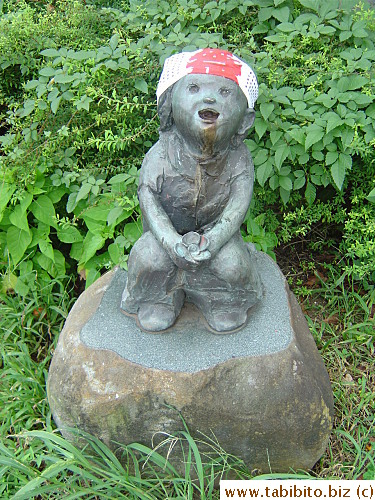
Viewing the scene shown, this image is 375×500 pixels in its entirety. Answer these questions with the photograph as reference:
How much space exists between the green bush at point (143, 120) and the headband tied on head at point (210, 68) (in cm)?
77

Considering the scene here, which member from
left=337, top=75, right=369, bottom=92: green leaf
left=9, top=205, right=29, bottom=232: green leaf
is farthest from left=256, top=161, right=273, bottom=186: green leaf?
left=9, top=205, right=29, bottom=232: green leaf

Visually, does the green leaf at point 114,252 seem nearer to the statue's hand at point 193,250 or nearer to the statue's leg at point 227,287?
the statue's leg at point 227,287

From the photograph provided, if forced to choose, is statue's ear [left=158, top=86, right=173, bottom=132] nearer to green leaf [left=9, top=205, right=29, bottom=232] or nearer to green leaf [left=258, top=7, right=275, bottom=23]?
green leaf [left=9, top=205, right=29, bottom=232]

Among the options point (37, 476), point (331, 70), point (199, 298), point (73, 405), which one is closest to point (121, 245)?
point (199, 298)

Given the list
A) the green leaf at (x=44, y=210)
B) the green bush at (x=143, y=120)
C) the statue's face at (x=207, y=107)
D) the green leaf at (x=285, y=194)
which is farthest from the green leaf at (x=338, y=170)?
the green leaf at (x=44, y=210)

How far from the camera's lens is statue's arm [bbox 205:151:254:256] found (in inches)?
85.9

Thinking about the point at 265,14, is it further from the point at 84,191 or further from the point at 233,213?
the point at 233,213

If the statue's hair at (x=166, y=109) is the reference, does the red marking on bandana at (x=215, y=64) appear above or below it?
above

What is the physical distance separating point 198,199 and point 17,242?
1.46m

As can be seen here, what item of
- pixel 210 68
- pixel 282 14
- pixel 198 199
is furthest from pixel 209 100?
pixel 282 14

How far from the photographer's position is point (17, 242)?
331 cm

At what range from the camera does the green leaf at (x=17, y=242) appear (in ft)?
10.8

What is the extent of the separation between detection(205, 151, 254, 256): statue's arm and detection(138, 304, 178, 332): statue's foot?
0.39 meters

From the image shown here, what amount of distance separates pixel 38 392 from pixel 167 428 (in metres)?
0.84
